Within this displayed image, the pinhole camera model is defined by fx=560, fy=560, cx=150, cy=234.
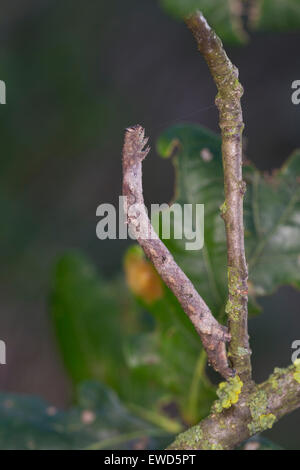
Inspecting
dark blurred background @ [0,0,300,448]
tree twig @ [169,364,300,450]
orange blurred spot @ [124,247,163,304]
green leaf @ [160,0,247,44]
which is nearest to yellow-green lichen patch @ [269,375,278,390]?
tree twig @ [169,364,300,450]

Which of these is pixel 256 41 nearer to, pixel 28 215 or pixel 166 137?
pixel 28 215

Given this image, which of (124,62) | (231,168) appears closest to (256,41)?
(124,62)

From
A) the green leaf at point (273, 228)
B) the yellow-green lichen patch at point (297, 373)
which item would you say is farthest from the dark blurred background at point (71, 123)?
the yellow-green lichen patch at point (297, 373)

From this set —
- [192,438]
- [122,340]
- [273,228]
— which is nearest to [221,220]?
[273,228]

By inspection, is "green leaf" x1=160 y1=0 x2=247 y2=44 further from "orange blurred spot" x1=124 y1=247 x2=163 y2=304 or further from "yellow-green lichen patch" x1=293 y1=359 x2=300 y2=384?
"yellow-green lichen patch" x1=293 y1=359 x2=300 y2=384

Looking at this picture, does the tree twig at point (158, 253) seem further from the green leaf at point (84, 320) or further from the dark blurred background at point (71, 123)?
the dark blurred background at point (71, 123)
